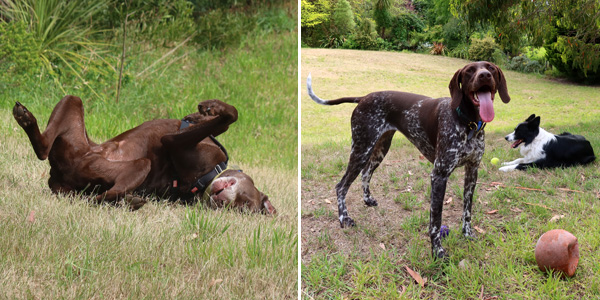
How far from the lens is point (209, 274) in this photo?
2229 mm

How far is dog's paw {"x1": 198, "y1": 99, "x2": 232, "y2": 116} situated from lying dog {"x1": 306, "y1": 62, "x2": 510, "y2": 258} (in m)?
1.25

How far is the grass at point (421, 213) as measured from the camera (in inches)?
119

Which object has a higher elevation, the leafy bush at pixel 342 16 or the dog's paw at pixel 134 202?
the leafy bush at pixel 342 16

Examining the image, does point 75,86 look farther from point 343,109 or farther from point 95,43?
point 343,109

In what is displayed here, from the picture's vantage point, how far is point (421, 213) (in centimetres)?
391

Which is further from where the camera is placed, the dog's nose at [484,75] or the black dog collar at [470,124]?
the black dog collar at [470,124]

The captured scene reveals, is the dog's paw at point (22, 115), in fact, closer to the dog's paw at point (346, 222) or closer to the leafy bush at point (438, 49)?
the dog's paw at point (346, 222)

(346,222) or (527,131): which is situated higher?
(527,131)

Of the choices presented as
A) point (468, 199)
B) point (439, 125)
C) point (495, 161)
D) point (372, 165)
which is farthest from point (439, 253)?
point (495, 161)

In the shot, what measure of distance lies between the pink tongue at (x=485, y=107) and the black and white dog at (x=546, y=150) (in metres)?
2.33

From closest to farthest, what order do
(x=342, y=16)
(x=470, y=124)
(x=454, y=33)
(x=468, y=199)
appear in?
(x=470, y=124) → (x=468, y=199) → (x=342, y=16) → (x=454, y=33)

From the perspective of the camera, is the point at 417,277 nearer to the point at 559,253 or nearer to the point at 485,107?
the point at 559,253

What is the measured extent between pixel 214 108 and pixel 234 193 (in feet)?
1.83

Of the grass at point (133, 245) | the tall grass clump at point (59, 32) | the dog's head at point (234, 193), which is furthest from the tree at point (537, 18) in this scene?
the tall grass clump at point (59, 32)
